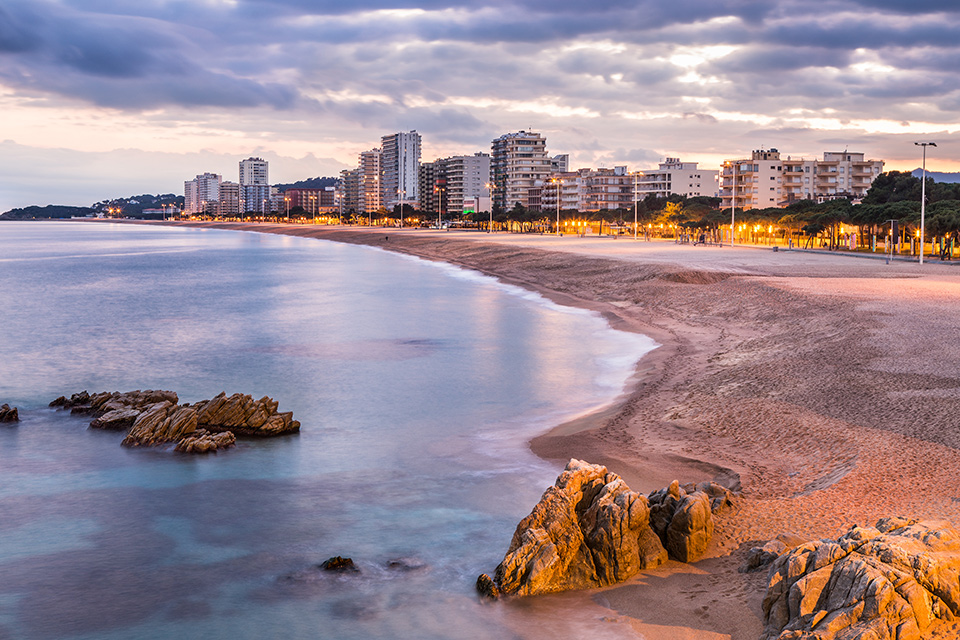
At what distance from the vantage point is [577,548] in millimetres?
8898

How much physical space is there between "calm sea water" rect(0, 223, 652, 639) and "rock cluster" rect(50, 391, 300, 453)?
1.31ft

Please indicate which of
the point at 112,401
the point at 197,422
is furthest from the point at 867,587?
the point at 112,401

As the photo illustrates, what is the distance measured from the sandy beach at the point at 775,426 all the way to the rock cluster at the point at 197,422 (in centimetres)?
550

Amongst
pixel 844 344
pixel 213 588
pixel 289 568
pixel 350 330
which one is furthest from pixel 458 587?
pixel 350 330

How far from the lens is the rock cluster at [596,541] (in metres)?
8.77

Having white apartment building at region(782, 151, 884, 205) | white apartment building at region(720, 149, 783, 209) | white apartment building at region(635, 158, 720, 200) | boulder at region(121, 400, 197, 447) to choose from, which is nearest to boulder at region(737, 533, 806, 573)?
boulder at region(121, 400, 197, 447)

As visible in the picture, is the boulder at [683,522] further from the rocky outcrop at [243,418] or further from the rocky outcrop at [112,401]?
the rocky outcrop at [112,401]

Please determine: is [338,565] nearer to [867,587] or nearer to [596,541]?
A: [596,541]

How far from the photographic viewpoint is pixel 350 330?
32500 mm

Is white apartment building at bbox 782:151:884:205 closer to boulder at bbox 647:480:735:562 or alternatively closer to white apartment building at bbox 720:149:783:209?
white apartment building at bbox 720:149:783:209

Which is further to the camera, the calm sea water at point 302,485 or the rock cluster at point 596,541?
the calm sea water at point 302,485

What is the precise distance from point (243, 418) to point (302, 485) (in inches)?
147

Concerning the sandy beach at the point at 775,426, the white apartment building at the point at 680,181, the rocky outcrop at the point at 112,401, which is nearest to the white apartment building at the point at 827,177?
the white apartment building at the point at 680,181

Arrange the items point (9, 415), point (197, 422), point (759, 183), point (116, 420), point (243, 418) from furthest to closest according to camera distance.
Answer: point (759, 183) < point (9, 415) < point (116, 420) < point (243, 418) < point (197, 422)
